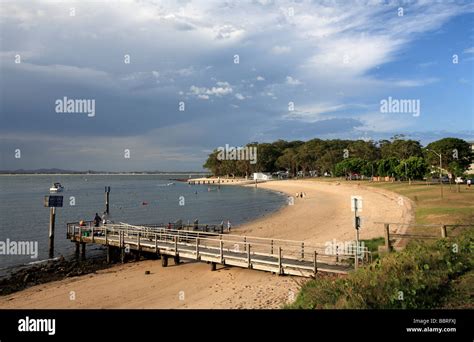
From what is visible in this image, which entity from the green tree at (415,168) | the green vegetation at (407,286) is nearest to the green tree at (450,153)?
the green tree at (415,168)

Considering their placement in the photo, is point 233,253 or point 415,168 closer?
point 233,253

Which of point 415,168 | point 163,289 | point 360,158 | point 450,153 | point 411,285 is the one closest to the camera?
point 411,285

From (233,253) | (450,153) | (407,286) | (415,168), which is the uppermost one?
(450,153)

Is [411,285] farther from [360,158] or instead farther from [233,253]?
[360,158]

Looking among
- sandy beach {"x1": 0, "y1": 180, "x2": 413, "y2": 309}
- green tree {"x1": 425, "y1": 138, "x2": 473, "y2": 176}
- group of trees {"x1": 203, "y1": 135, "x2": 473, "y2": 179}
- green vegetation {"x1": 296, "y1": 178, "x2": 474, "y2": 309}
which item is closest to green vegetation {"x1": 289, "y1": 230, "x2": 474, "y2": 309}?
green vegetation {"x1": 296, "y1": 178, "x2": 474, "y2": 309}

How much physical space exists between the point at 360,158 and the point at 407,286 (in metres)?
111

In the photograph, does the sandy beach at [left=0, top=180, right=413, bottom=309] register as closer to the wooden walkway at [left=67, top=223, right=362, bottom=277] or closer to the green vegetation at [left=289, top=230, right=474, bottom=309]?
Answer: the wooden walkway at [left=67, top=223, right=362, bottom=277]

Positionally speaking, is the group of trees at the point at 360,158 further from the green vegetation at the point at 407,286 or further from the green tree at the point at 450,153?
the green vegetation at the point at 407,286

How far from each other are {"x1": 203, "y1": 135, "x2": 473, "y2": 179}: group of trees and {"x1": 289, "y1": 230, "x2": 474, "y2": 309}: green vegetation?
47709mm

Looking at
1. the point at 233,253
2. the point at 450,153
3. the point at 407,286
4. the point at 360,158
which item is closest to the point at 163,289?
the point at 233,253

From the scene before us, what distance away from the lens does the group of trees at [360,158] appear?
69062mm

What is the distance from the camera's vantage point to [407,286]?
787 centimetres
